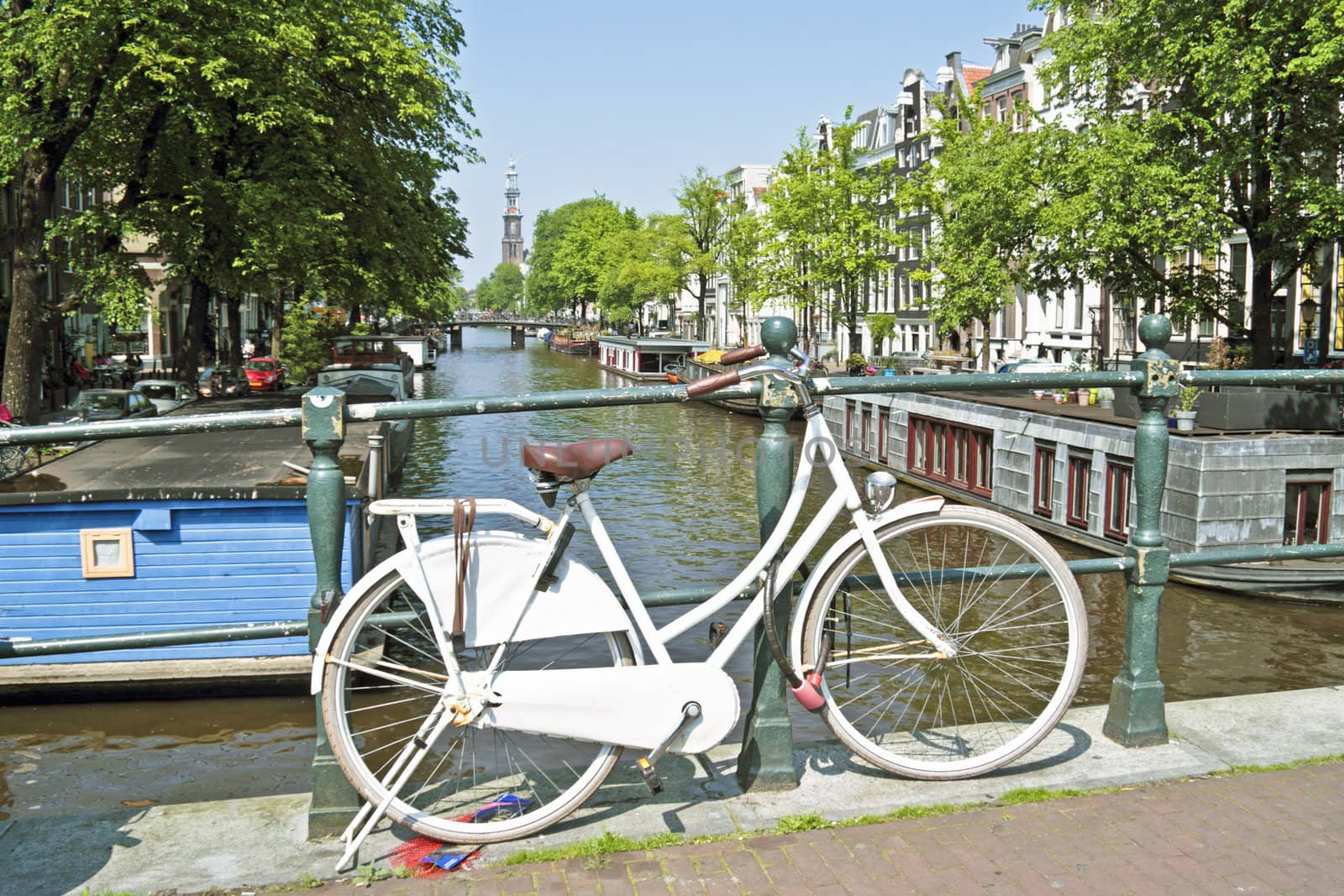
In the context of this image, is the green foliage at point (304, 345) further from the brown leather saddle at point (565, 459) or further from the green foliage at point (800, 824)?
the green foliage at point (800, 824)

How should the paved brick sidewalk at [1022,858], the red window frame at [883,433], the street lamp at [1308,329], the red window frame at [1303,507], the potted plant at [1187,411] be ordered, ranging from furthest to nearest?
the street lamp at [1308,329] → the red window frame at [883,433] → the potted plant at [1187,411] → the red window frame at [1303,507] → the paved brick sidewalk at [1022,858]

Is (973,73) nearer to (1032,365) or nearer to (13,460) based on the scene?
(1032,365)

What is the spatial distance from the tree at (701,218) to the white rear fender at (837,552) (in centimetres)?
6922

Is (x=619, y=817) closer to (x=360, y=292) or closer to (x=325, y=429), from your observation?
(x=325, y=429)

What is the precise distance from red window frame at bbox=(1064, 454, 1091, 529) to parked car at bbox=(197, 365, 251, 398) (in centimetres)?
2101

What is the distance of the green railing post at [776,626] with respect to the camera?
12.2 feet

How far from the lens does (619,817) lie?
12.0ft

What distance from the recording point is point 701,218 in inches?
2997

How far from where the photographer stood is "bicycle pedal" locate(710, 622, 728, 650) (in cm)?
377

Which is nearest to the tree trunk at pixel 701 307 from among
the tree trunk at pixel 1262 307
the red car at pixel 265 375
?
the red car at pixel 265 375

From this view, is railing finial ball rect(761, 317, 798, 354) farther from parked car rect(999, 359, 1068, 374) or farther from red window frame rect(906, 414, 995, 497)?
parked car rect(999, 359, 1068, 374)

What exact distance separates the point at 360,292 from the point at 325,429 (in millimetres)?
26986

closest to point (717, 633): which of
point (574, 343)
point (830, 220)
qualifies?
point (830, 220)

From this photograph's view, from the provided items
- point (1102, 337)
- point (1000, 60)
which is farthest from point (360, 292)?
point (1000, 60)
